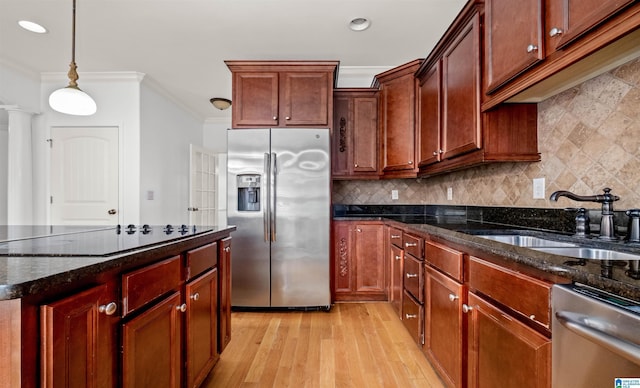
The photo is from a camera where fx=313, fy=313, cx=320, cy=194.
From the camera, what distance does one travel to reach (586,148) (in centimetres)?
155

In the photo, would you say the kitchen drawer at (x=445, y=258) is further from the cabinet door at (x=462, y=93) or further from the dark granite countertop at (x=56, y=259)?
the dark granite countertop at (x=56, y=259)

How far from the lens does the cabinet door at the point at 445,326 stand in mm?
1473

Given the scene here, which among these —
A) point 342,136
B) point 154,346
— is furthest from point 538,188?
point 154,346

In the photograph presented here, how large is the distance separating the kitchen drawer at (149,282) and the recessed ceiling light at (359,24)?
2317 mm

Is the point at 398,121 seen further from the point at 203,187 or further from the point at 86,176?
the point at 203,187

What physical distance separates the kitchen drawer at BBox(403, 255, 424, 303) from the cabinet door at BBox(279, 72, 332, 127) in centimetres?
159

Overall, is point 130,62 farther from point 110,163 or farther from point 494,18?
point 494,18

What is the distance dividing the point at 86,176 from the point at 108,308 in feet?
12.2

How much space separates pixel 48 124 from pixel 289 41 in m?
3.20

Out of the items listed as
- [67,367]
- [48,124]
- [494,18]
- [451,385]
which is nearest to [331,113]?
[494,18]

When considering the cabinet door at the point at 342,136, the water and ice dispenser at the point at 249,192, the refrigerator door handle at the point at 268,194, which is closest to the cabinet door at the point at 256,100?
the refrigerator door handle at the point at 268,194

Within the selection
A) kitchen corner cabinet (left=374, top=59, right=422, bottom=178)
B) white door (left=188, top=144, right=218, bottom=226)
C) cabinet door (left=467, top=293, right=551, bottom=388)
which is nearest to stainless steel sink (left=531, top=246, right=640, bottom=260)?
cabinet door (left=467, top=293, right=551, bottom=388)

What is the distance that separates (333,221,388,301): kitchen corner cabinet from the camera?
3209 mm

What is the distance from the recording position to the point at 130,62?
3498mm
